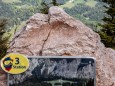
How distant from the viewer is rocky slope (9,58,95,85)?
7.31 meters

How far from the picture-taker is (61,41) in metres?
7.93

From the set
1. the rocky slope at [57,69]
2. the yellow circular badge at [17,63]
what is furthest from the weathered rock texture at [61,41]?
the yellow circular badge at [17,63]

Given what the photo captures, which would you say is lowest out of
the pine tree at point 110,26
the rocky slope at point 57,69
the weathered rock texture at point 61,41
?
the pine tree at point 110,26

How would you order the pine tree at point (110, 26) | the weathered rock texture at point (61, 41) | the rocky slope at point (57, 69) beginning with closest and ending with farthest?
the rocky slope at point (57, 69) < the weathered rock texture at point (61, 41) < the pine tree at point (110, 26)

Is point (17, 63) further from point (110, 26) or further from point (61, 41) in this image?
point (110, 26)

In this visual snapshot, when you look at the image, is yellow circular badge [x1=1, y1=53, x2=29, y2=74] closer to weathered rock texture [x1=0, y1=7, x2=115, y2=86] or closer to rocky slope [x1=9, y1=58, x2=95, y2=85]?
rocky slope [x1=9, y1=58, x2=95, y2=85]

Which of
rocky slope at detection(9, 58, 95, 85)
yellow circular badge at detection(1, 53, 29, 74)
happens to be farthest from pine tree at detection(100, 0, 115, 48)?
yellow circular badge at detection(1, 53, 29, 74)

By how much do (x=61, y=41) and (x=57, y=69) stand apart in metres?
0.84

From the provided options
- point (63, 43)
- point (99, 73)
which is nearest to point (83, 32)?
point (63, 43)

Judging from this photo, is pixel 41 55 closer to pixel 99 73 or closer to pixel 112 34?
pixel 99 73

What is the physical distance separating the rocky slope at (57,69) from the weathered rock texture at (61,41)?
39 centimetres

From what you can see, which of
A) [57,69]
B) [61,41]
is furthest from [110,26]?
[57,69]

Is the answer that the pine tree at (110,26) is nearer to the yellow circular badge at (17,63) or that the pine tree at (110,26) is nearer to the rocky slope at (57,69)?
the rocky slope at (57,69)

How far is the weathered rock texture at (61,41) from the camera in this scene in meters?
7.75
